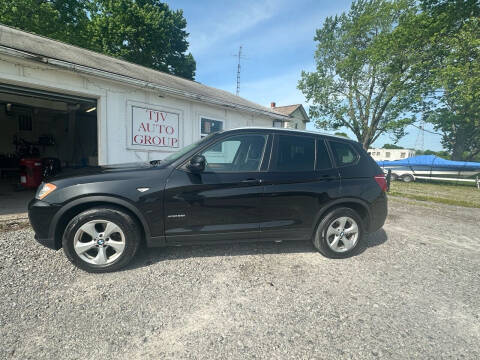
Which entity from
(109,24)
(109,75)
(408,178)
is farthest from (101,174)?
(109,24)

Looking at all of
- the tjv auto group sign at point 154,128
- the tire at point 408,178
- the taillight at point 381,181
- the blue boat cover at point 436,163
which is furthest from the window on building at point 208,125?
the tire at point 408,178

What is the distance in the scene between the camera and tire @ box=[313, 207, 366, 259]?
10.4ft

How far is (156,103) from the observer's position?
6.38 metres

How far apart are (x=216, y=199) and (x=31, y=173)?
741 cm

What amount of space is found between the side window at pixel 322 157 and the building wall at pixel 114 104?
16.1 ft

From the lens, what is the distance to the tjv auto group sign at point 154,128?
607 centimetres

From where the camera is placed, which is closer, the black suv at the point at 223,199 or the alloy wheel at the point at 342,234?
the black suv at the point at 223,199

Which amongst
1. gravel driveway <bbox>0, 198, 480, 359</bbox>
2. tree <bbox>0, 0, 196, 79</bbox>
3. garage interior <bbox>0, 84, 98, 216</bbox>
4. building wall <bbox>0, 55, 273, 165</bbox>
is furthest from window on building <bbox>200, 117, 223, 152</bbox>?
tree <bbox>0, 0, 196, 79</bbox>

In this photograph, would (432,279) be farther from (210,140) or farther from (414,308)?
(210,140)

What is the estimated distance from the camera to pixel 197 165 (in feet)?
8.59

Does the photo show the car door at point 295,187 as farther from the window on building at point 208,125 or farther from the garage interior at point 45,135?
the garage interior at point 45,135

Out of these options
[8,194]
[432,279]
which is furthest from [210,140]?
[8,194]

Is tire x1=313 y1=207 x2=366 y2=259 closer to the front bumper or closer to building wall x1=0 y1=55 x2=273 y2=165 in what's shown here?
the front bumper

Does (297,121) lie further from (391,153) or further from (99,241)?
(99,241)
